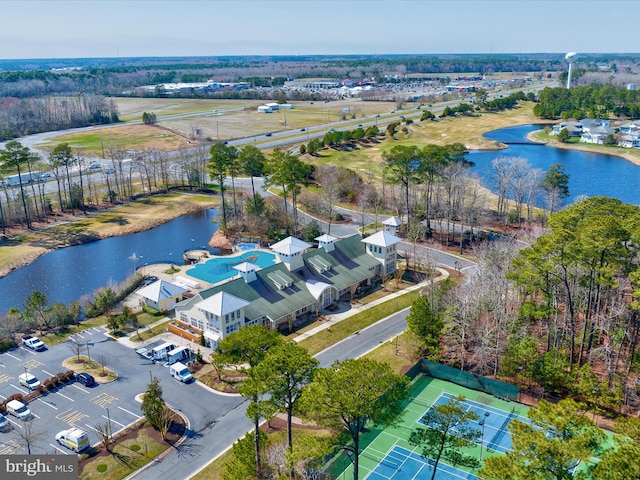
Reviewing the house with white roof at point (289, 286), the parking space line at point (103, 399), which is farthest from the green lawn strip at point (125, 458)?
the house with white roof at point (289, 286)

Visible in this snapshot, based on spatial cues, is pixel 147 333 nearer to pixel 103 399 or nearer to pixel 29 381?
pixel 103 399

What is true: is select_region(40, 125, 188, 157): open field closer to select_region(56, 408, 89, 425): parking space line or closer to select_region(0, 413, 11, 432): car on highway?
select_region(56, 408, 89, 425): parking space line

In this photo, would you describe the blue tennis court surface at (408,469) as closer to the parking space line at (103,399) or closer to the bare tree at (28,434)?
the parking space line at (103,399)

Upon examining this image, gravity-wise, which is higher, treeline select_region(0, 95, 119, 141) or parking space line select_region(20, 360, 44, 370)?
treeline select_region(0, 95, 119, 141)

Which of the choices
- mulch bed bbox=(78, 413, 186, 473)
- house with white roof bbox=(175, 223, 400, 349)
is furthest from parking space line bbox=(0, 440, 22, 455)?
house with white roof bbox=(175, 223, 400, 349)

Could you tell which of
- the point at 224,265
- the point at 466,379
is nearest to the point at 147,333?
the point at 224,265
